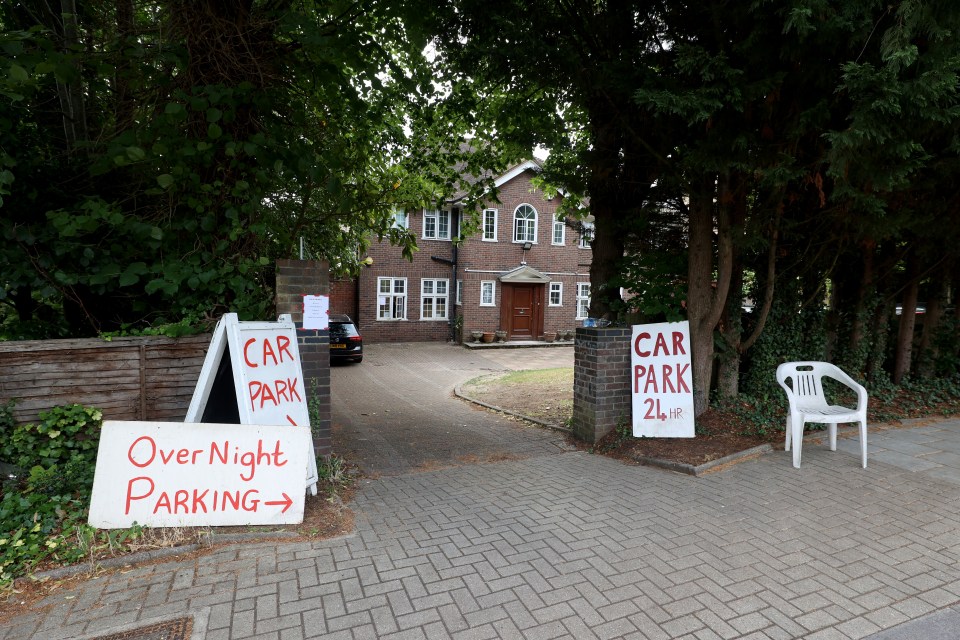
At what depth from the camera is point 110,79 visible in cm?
535

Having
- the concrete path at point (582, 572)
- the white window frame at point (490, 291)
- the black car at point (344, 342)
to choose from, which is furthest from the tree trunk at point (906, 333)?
the white window frame at point (490, 291)

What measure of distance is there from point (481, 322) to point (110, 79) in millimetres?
17263

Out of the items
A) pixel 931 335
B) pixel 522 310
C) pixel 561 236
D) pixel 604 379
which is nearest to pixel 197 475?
pixel 604 379

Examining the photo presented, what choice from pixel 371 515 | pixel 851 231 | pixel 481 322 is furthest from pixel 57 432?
pixel 481 322

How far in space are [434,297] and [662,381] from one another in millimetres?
16898

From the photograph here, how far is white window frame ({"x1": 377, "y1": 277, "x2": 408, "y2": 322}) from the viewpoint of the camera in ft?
70.3

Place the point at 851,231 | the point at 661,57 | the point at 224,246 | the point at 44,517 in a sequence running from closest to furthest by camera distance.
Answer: the point at 44,517 → the point at 224,246 → the point at 661,57 → the point at 851,231

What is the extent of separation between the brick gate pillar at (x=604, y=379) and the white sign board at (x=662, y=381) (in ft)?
0.45

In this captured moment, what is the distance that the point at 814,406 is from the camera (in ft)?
19.0

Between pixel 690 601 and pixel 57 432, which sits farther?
pixel 57 432

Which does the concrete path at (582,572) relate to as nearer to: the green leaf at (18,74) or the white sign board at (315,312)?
the white sign board at (315,312)

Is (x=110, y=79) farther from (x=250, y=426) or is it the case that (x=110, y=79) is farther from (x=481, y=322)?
(x=481, y=322)

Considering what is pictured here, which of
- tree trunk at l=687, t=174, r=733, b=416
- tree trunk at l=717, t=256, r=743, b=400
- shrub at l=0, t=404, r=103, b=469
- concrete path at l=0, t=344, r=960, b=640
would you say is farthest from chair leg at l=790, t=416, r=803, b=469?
shrub at l=0, t=404, r=103, b=469

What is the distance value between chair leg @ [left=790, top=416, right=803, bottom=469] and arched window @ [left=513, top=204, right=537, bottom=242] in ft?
59.2
